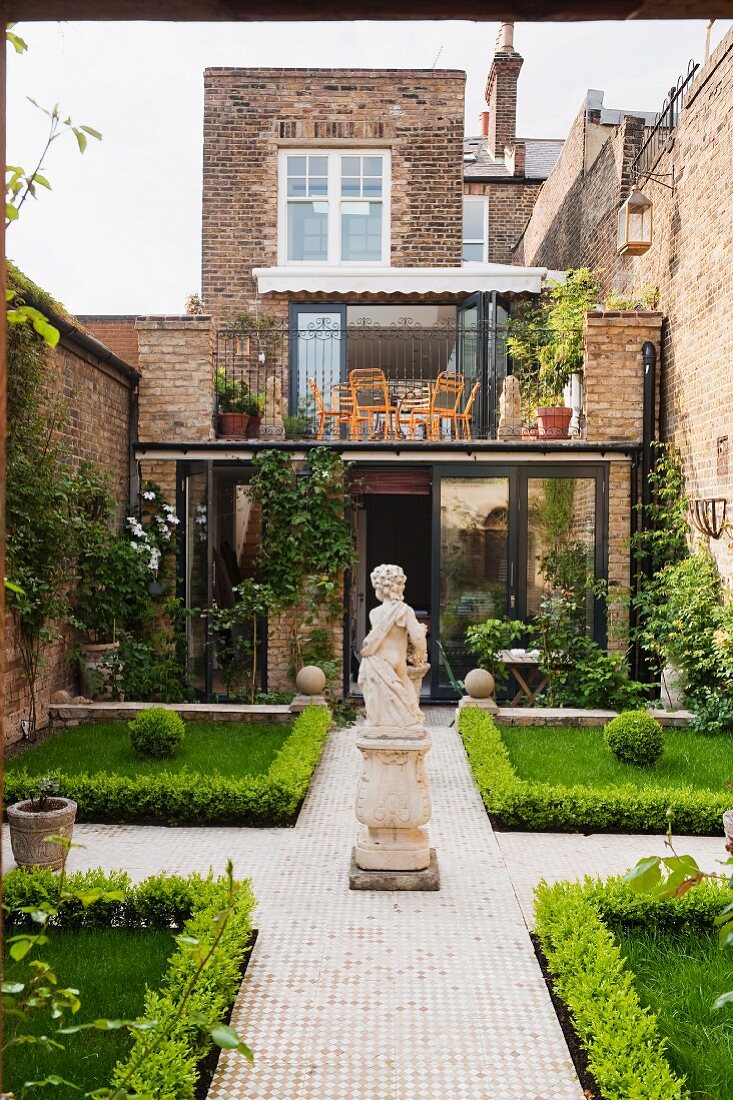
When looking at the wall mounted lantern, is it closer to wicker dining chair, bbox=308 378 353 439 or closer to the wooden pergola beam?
wicker dining chair, bbox=308 378 353 439

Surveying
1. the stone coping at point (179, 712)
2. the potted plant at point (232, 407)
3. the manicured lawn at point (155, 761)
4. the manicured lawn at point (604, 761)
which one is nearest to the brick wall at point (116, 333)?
the potted plant at point (232, 407)

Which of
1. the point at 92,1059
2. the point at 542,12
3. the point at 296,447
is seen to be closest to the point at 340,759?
the point at 296,447

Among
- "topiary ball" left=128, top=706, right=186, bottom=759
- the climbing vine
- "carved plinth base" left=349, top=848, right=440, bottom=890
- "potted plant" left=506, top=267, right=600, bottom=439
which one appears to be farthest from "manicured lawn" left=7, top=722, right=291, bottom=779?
"potted plant" left=506, top=267, right=600, bottom=439

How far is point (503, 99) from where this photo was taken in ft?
74.3

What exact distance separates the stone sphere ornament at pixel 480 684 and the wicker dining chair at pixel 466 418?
375 cm

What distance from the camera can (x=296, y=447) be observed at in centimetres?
1209

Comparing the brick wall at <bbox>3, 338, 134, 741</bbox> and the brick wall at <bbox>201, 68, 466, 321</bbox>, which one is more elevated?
the brick wall at <bbox>201, 68, 466, 321</bbox>

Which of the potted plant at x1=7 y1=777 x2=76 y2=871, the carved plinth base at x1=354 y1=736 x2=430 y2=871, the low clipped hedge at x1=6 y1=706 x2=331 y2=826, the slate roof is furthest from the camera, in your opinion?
the slate roof

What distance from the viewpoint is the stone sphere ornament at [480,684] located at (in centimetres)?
1062

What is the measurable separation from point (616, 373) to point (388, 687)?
24.0ft

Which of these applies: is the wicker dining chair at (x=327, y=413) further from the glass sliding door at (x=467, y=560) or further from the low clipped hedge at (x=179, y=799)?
the low clipped hedge at (x=179, y=799)

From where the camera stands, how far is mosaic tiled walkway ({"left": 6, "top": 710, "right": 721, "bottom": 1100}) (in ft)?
12.6

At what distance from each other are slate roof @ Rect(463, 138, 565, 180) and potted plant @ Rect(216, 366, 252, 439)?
1060cm

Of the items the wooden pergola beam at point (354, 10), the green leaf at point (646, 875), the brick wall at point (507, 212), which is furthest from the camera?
the brick wall at point (507, 212)
